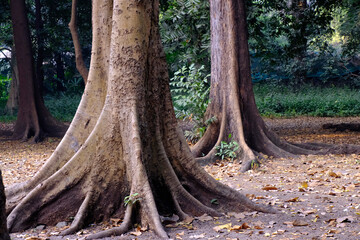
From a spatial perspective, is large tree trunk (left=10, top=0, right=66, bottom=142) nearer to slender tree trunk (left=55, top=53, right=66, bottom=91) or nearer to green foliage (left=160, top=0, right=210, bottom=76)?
green foliage (left=160, top=0, right=210, bottom=76)

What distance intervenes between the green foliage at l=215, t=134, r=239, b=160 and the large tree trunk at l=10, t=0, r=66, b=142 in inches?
262

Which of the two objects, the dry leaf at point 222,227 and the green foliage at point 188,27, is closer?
the dry leaf at point 222,227

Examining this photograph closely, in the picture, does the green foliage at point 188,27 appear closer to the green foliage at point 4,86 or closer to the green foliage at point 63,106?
the green foliage at point 63,106

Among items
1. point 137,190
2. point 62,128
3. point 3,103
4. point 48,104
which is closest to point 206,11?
point 62,128

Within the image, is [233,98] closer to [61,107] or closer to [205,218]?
[205,218]

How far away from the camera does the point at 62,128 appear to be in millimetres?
13828

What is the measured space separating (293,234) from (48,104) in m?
19.8

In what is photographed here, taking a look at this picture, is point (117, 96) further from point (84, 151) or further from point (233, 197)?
point (233, 197)

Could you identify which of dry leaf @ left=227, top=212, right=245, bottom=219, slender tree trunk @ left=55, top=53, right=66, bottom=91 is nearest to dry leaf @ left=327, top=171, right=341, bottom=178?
dry leaf @ left=227, top=212, right=245, bottom=219

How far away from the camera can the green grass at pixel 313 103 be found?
18922 millimetres

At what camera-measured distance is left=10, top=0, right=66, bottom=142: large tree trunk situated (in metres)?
13.3

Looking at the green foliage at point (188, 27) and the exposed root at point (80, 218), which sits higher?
the green foliage at point (188, 27)

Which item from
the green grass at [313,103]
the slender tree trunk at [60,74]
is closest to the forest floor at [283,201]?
the green grass at [313,103]

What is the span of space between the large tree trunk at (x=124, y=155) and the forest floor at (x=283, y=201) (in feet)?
0.67
